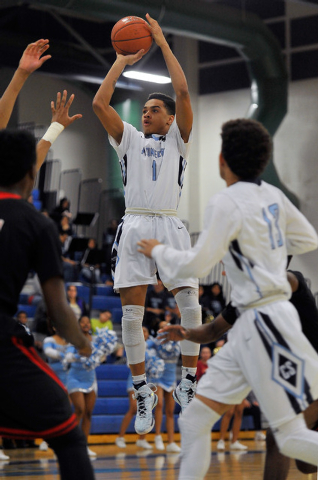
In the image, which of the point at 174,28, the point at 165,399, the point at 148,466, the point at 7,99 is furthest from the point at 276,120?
the point at 7,99

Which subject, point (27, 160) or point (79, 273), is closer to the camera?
point (27, 160)

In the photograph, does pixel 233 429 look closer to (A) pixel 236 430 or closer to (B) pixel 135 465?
(A) pixel 236 430

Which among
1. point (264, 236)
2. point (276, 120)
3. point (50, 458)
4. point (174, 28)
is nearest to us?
point (264, 236)

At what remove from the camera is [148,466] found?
980cm

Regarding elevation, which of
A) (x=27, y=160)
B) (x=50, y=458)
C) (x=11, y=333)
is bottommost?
(x=50, y=458)

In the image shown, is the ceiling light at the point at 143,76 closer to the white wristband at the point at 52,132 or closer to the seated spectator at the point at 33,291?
the seated spectator at the point at 33,291

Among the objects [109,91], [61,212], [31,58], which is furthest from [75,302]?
[31,58]

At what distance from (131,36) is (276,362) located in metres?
3.09

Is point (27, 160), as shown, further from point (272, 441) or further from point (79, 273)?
point (79, 273)

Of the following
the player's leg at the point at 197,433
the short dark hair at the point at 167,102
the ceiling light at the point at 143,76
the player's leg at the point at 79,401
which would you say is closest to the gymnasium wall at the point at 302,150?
the ceiling light at the point at 143,76

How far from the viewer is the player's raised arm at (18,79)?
191 inches

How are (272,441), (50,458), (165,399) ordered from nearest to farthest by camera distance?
(272,441) → (50,458) → (165,399)

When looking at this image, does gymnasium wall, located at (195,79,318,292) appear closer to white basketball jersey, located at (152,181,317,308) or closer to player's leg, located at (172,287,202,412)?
player's leg, located at (172,287,202,412)

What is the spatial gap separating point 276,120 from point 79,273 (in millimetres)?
6550
